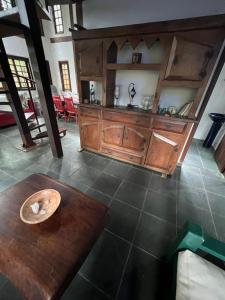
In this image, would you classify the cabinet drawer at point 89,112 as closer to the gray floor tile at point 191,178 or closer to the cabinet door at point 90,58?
the cabinet door at point 90,58

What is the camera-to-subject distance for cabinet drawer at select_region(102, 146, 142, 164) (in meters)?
2.48

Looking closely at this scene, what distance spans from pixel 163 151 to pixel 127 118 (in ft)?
2.71

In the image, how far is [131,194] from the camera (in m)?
1.94

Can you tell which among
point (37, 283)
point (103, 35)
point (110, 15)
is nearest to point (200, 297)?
point (37, 283)

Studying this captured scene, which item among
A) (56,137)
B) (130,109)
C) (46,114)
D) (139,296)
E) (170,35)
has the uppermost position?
(170,35)

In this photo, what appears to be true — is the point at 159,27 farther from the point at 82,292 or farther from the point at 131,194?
the point at 82,292

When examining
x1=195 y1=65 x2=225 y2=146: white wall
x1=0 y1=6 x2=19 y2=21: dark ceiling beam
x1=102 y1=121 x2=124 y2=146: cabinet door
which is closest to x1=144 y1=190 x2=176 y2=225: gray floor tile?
x1=102 y1=121 x2=124 y2=146: cabinet door

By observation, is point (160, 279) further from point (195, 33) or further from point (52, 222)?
point (195, 33)

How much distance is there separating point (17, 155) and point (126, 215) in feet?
7.97

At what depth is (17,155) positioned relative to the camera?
8.65 feet

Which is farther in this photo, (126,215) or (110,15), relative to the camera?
(110,15)

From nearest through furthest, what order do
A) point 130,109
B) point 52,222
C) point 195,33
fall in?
point 52,222 → point 195,33 → point 130,109

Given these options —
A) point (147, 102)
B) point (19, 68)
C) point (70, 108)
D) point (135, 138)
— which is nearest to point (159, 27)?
point (147, 102)

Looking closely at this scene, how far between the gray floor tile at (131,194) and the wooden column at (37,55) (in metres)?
1.59
